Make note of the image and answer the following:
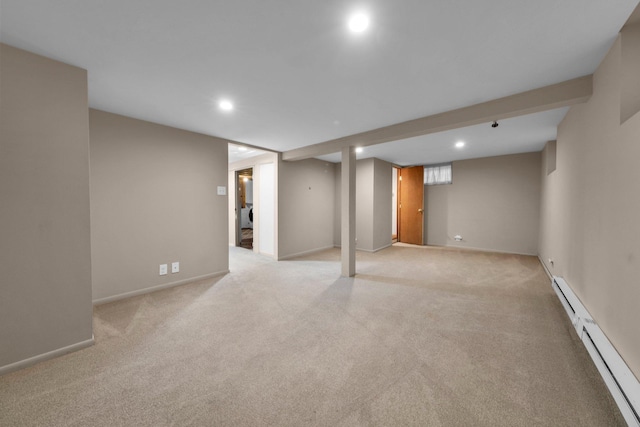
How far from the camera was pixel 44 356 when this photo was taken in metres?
1.87

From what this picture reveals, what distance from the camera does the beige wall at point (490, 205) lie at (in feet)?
18.0

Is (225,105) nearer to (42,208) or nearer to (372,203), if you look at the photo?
(42,208)

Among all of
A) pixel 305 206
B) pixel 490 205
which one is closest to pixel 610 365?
pixel 305 206

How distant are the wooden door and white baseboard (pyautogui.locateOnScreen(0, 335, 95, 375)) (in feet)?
22.0

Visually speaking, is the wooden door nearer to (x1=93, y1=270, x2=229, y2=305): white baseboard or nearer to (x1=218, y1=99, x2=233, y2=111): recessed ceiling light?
(x1=93, y1=270, x2=229, y2=305): white baseboard

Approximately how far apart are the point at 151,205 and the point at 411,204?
19.9 feet

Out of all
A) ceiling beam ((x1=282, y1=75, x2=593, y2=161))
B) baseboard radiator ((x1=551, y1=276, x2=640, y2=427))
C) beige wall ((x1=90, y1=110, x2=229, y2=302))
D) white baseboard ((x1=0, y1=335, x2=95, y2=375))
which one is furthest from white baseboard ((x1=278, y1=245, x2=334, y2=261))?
baseboard radiator ((x1=551, y1=276, x2=640, y2=427))

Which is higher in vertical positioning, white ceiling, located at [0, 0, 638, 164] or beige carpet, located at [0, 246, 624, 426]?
white ceiling, located at [0, 0, 638, 164]

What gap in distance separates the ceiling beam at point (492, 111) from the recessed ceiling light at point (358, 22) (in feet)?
5.98

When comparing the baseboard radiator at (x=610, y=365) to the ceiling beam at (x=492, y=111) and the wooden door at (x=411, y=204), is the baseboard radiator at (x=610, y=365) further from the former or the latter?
the wooden door at (x=411, y=204)

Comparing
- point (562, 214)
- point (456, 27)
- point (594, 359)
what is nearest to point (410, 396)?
point (594, 359)

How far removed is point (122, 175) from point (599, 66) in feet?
16.0

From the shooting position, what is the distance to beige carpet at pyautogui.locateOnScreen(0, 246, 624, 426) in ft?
4.60

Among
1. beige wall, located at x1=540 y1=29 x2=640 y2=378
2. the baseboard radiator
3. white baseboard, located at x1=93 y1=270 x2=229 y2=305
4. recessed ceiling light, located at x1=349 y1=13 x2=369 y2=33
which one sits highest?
recessed ceiling light, located at x1=349 y1=13 x2=369 y2=33
